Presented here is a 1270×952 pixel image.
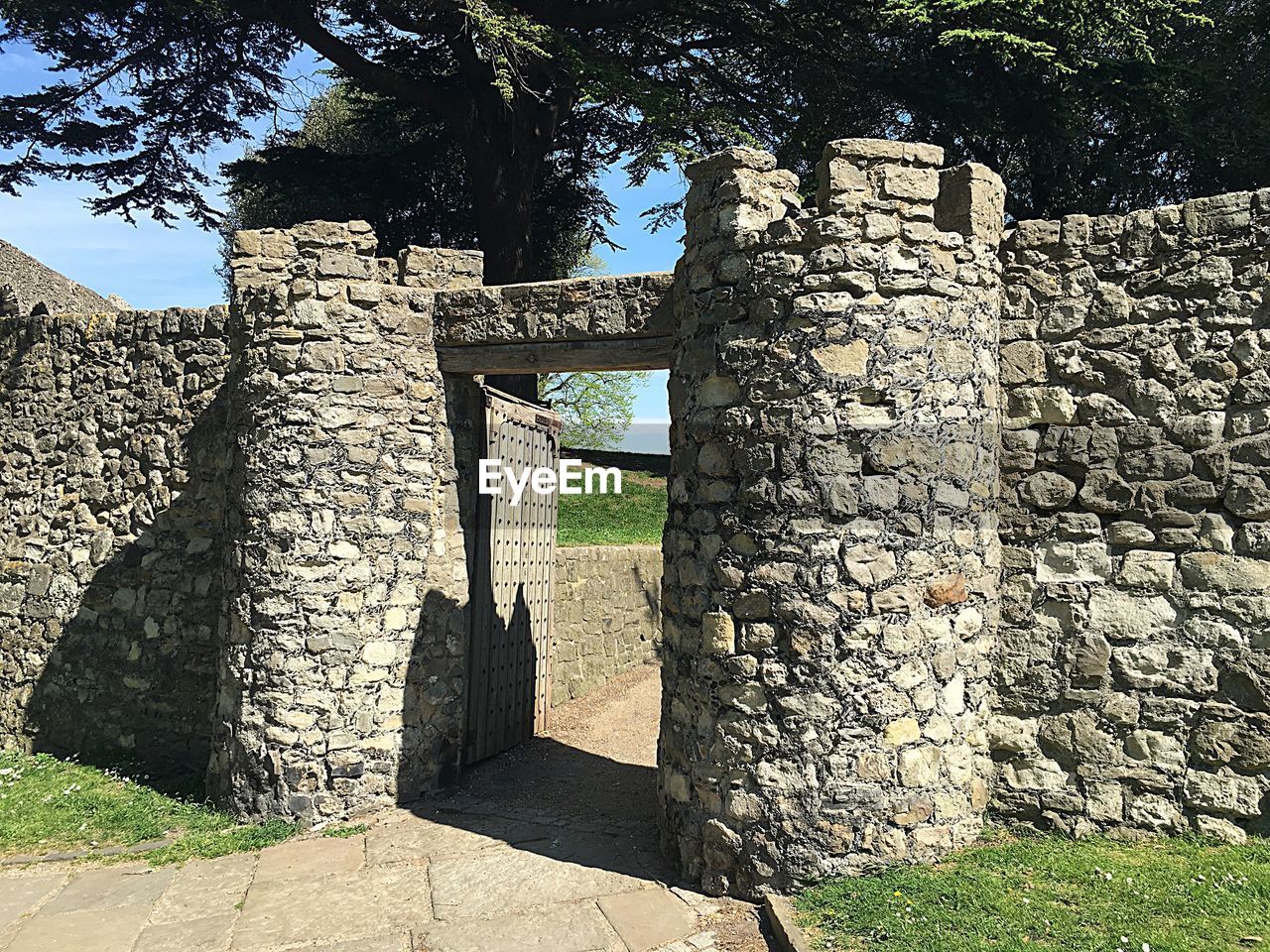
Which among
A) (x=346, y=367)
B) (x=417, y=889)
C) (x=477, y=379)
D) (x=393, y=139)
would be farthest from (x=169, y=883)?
(x=393, y=139)

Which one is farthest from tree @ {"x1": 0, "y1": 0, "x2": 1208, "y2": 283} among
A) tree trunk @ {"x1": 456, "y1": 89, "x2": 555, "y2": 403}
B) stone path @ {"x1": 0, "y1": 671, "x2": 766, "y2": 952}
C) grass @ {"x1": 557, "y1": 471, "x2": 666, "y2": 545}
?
stone path @ {"x1": 0, "y1": 671, "x2": 766, "y2": 952}

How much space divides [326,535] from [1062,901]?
432cm

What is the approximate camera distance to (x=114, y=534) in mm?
7227

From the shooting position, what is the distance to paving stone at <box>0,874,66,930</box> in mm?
4750

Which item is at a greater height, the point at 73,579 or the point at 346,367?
the point at 346,367

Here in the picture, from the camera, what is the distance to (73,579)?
24.1ft

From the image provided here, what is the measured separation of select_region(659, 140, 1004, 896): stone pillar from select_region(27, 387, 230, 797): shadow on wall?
3718 millimetres

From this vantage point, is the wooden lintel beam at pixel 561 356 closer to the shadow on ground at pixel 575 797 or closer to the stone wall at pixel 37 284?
the shadow on ground at pixel 575 797

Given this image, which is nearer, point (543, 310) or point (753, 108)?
point (543, 310)

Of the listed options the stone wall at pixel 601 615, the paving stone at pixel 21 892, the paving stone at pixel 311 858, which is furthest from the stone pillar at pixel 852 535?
the stone wall at pixel 601 615

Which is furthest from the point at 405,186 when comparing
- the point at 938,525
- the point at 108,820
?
the point at 938,525

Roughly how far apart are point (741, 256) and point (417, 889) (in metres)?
3.56

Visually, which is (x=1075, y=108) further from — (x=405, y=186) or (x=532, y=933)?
(x=532, y=933)

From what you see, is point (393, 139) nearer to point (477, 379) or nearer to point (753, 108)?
point (753, 108)
